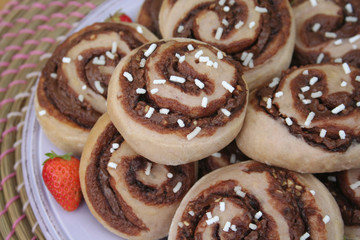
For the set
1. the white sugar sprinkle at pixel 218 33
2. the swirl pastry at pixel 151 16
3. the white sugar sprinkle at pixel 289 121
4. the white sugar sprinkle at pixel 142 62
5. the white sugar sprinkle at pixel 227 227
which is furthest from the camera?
the swirl pastry at pixel 151 16

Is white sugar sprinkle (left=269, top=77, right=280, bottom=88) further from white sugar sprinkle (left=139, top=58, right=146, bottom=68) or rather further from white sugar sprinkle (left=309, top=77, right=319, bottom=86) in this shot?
white sugar sprinkle (left=139, top=58, right=146, bottom=68)

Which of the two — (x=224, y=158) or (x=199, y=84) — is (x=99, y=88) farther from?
(x=224, y=158)

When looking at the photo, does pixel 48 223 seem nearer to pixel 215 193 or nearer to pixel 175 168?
pixel 175 168

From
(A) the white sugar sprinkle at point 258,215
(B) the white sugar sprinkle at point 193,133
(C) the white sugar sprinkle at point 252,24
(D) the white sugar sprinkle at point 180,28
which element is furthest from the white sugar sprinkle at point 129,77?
(A) the white sugar sprinkle at point 258,215

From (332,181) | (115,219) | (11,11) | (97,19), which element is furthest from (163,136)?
(11,11)

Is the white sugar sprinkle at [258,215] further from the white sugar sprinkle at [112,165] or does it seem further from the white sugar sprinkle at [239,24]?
the white sugar sprinkle at [239,24]
